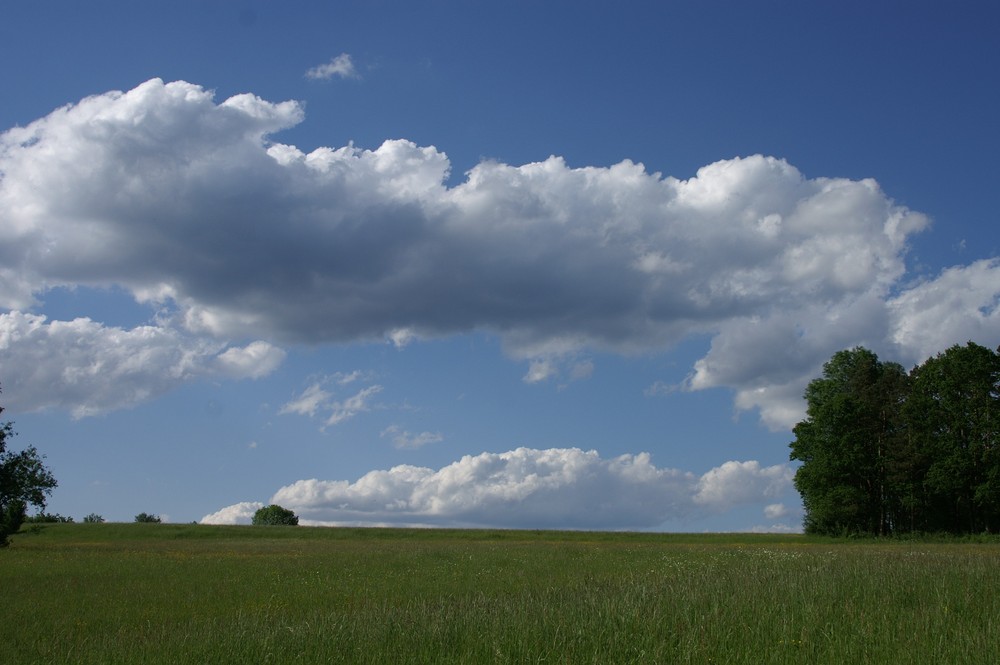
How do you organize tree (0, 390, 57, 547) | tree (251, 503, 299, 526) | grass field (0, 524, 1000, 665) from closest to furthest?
grass field (0, 524, 1000, 665), tree (0, 390, 57, 547), tree (251, 503, 299, 526)

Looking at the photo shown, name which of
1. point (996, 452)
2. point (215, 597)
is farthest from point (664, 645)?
point (996, 452)

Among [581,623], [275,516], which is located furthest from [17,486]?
[275,516]

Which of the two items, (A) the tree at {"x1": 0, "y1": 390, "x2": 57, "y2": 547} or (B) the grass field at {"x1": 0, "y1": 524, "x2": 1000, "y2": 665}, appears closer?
(B) the grass field at {"x1": 0, "y1": 524, "x2": 1000, "y2": 665}

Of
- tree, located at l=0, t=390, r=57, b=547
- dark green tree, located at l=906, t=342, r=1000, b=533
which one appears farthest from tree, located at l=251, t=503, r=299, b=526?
dark green tree, located at l=906, t=342, r=1000, b=533

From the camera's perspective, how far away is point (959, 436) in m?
58.4

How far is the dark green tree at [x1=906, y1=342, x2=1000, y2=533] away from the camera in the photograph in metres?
56.6

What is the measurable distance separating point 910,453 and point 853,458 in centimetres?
431

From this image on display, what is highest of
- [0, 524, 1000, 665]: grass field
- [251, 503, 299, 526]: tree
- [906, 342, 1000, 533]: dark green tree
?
[906, 342, 1000, 533]: dark green tree

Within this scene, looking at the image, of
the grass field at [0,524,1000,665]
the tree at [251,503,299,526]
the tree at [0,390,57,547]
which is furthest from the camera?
the tree at [251,503,299,526]

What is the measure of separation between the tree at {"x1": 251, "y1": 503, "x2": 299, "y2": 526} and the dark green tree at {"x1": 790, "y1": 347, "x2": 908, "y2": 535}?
94289mm

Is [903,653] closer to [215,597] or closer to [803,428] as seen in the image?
[215,597]

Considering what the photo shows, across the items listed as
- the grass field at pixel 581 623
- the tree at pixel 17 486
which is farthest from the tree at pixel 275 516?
the grass field at pixel 581 623

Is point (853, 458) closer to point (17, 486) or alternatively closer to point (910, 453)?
point (910, 453)

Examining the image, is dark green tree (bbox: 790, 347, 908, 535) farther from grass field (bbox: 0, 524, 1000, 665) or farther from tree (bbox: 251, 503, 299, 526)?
tree (bbox: 251, 503, 299, 526)
